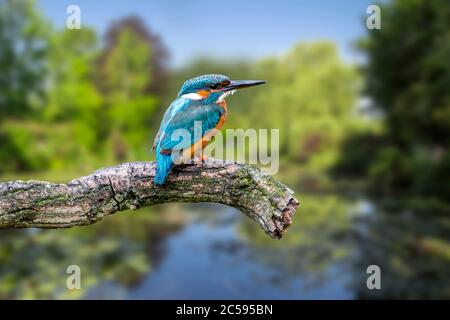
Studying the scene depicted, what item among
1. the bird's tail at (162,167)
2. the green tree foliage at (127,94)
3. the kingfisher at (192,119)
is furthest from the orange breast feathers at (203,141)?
the green tree foliage at (127,94)

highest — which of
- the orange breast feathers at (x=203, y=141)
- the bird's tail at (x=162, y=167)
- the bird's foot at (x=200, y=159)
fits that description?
the orange breast feathers at (x=203, y=141)

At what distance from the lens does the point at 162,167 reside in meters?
2.39

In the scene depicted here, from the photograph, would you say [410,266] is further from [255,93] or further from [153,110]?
[255,93]

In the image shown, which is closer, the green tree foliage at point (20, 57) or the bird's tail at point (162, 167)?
the bird's tail at point (162, 167)

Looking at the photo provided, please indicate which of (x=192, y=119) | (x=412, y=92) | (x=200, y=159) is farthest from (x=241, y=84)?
(x=412, y=92)

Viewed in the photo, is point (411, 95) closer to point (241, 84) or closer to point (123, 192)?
point (241, 84)

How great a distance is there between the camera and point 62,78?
18.9 m

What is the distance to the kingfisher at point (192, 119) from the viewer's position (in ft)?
7.95

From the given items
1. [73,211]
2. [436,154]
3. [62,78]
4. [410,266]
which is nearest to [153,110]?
[62,78]

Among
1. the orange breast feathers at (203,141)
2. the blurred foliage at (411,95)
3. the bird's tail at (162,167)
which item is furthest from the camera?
the blurred foliage at (411,95)

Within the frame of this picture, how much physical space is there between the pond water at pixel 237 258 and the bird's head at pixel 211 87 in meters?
7.23

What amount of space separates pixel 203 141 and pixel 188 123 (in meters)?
0.13

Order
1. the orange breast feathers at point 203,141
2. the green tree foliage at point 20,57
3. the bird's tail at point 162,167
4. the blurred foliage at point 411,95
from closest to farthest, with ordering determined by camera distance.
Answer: the bird's tail at point 162,167 → the orange breast feathers at point 203,141 → the blurred foliage at point 411,95 → the green tree foliage at point 20,57

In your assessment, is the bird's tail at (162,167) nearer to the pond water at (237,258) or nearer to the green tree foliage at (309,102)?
the pond water at (237,258)
